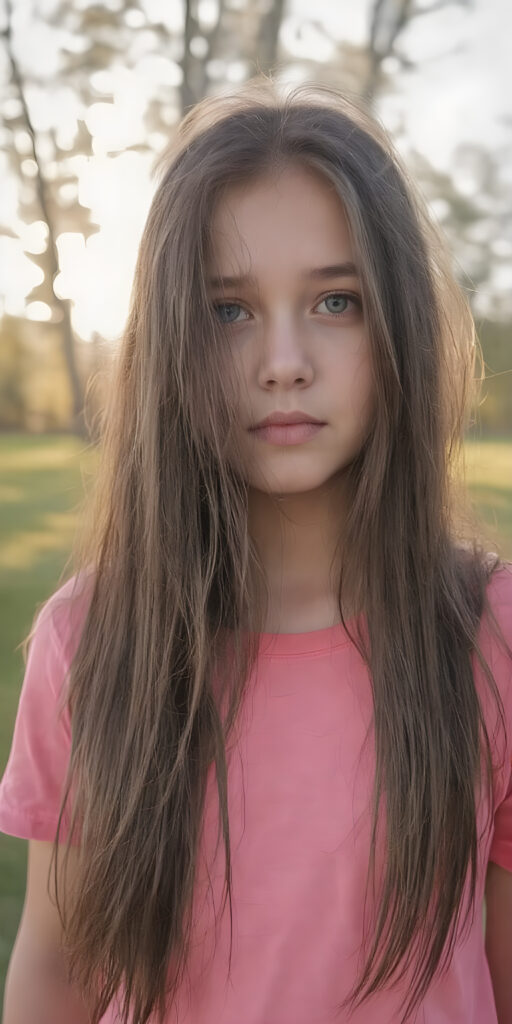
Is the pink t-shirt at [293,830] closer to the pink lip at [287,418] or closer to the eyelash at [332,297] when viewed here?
the pink lip at [287,418]

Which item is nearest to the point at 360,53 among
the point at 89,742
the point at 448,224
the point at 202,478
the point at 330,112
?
the point at 448,224

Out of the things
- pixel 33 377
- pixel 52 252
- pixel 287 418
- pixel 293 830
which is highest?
pixel 52 252

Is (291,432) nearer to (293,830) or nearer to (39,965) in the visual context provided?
(293,830)

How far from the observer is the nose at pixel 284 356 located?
3.77ft

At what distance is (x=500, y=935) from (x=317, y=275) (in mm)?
937

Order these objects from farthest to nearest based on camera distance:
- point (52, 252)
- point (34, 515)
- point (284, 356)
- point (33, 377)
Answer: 1. point (34, 515)
2. point (33, 377)
3. point (52, 252)
4. point (284, 356)

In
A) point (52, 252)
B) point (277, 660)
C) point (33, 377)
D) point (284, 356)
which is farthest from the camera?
point (33, 377)

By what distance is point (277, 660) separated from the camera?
127 centimetres

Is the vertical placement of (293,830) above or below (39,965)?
above

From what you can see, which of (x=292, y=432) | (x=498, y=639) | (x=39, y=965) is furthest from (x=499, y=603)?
(x=39, y=965)

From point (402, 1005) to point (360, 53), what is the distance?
151 inches

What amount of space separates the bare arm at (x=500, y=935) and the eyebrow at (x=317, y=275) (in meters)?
0.83

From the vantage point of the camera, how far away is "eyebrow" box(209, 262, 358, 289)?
1.18 m

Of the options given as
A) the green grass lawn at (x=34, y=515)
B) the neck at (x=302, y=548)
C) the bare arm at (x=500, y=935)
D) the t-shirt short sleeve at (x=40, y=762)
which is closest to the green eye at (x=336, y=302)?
the neck at (x=302, y=548)
